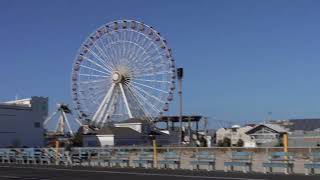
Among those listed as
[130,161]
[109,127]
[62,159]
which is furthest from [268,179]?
[109,127]

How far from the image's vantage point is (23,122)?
302ft

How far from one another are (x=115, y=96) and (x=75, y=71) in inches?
299

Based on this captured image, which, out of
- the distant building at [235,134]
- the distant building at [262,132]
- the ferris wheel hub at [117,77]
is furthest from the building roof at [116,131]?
the distant building at [262,132]

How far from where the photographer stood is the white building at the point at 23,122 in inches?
3460

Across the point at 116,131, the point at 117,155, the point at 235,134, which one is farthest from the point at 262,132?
the point at 117,155

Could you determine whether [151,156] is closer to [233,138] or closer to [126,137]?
[126,137]

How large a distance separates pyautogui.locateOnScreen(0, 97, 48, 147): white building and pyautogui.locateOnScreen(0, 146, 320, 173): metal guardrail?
43.5 metres

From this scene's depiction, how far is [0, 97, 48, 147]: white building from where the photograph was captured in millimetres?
87875

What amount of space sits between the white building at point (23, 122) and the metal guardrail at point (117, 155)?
43463mm

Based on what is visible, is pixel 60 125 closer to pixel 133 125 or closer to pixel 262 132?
pixel 133 125

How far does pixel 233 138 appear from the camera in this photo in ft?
401

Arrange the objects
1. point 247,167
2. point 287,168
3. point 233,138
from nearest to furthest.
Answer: point 287,168, point 247,167, point 233,138

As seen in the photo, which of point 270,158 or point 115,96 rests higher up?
point 115,96

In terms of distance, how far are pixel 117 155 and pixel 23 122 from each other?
197 feet
